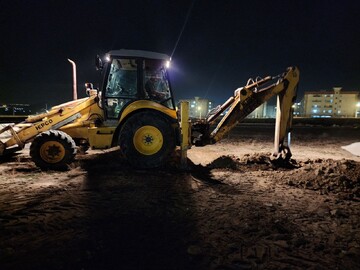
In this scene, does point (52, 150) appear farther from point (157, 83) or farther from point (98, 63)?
point (157, 83)

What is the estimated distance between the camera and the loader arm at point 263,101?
6676 mm

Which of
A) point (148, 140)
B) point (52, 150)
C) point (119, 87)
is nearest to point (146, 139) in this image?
point (148, 140)

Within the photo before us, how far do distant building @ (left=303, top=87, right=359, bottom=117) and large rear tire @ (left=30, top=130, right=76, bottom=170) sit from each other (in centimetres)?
8915

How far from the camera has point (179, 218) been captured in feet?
11.8

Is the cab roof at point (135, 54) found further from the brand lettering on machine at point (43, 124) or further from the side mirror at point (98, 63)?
the brand lettering on machine at point (43, 124)

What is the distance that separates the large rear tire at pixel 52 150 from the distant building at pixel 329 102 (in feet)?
293

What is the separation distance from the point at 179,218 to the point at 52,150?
156 inches

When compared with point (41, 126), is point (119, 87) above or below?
above

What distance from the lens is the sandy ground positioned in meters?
2.64

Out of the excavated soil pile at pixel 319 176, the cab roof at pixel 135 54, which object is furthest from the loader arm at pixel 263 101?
the cab roof at pixel 135 54

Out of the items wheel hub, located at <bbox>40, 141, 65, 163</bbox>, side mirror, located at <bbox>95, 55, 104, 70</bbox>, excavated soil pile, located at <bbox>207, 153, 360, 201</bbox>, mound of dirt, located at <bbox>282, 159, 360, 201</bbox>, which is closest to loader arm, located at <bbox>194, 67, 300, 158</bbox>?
excavated soil pile, located at <bbox>207, 153, 360, 201</bbox>

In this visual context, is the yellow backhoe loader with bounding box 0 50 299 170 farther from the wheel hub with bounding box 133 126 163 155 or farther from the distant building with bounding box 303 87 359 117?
the distant building with bounding box 303 87 359 117

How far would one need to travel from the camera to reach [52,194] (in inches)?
173

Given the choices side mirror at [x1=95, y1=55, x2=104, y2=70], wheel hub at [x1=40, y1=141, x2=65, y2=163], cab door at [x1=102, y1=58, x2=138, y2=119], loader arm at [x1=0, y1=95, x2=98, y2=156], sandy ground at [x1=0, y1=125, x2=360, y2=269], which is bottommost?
sandy ground at [x1=0, y1=125, x2=360, y2=269]
